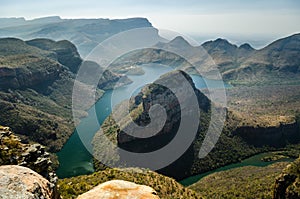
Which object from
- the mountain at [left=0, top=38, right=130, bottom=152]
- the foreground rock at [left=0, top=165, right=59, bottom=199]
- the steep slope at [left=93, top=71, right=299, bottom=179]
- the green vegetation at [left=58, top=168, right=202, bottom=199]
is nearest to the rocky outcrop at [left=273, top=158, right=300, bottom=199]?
the green vegetation at [left=58, top=168, right=202, bottom=199]

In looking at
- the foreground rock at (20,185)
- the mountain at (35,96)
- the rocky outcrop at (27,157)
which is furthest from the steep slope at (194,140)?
the foreground rock at (20,185)

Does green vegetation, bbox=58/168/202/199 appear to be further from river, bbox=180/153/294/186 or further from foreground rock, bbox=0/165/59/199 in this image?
river, bbox=180/153/294/186

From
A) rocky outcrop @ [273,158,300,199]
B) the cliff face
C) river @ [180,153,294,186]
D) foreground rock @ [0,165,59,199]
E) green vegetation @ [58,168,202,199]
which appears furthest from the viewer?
the cliff face

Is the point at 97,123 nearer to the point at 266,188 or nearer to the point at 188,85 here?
the point at 188,85

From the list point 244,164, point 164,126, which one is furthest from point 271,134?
point 164,126

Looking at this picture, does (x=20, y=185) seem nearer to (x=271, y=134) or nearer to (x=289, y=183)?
(x=289, y=183)

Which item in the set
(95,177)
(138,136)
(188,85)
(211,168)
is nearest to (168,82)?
(188,85)
